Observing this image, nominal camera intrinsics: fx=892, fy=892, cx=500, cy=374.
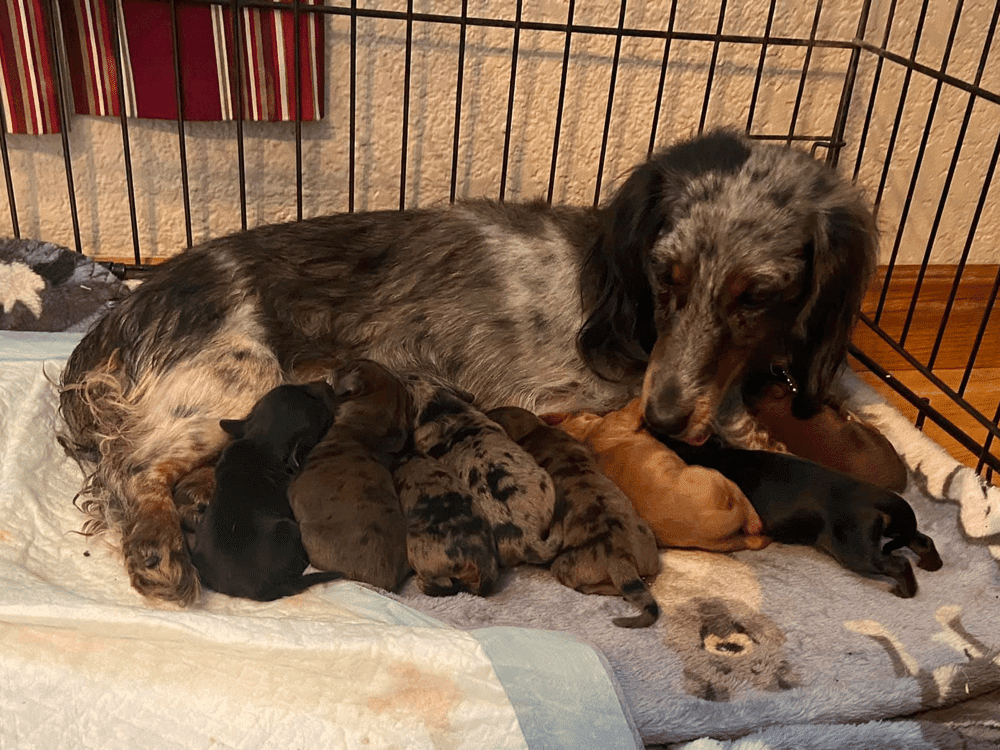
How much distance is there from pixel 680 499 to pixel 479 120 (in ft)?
5.82

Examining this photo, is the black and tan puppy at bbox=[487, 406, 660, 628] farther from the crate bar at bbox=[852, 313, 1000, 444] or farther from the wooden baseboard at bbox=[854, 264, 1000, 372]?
the wooden baseboard at bbox=[854, 264, 1000, 372]

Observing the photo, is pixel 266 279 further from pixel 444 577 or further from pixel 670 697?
pixel 670 697

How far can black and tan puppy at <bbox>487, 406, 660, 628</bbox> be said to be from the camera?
5.41ft

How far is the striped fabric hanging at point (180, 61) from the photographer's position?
8.64ft

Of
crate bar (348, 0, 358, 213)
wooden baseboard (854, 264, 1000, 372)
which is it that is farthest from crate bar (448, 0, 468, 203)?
wooden baseboard (854, 264, 1000, 372)

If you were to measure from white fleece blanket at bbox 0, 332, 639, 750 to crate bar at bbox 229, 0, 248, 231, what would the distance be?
146 centimetres

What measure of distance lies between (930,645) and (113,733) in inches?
56.6

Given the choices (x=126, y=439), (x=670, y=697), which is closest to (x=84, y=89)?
(x=126, y=439)

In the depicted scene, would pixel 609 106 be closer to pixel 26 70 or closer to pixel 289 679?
pixel 26 70

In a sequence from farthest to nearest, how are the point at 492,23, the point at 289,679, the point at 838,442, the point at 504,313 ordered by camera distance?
the point at 492,23 → the point at 504,313 → the point at 838,442 → the point at 289,679

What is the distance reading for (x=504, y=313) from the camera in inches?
90.2

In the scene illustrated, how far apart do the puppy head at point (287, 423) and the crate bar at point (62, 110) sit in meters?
1.31


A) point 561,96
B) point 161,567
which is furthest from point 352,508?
point 561,96

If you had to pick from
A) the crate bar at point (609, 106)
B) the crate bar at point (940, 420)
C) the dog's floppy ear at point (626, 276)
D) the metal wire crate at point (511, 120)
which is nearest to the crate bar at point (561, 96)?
the metal wire crate at point (511, 120)
